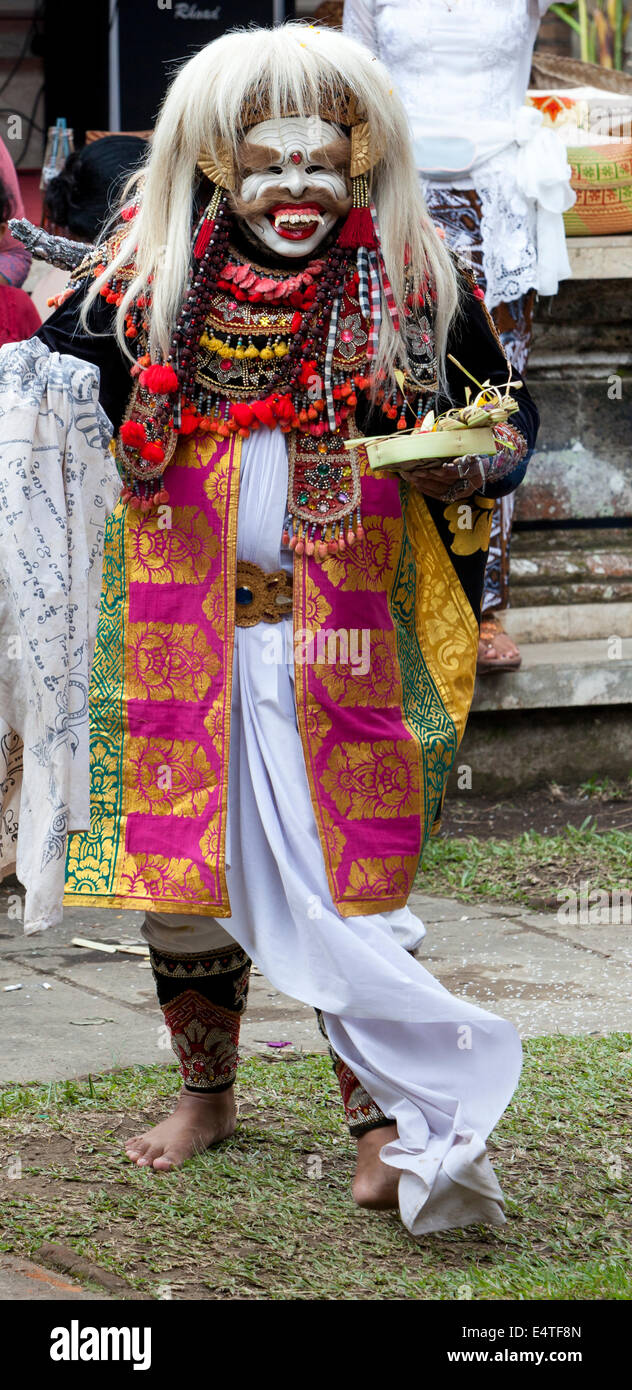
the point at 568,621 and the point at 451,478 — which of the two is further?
the point at 568,621

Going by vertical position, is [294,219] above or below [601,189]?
below

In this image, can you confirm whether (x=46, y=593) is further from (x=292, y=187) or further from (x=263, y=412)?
(x=292, y=187)

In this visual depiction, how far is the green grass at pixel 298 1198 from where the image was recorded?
8.52 feet

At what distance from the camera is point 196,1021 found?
3109mm

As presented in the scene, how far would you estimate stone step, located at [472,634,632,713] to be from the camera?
5824mm

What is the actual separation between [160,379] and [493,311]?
3063 millimetres

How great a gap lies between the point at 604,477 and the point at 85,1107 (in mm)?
4073

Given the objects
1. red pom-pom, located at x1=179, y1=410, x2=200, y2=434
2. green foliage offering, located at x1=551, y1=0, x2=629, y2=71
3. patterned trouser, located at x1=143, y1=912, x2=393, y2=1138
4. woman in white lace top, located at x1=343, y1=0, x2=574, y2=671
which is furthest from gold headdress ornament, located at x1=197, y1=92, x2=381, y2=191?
green foliage offering, located at x1=551, y1=0, x2=629, y2=71

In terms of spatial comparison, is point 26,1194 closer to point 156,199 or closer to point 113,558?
point 113,558

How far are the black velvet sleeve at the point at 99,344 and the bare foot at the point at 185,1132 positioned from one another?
4.09 ft

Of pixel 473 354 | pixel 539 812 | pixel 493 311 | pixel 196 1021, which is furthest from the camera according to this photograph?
pixel 539 812

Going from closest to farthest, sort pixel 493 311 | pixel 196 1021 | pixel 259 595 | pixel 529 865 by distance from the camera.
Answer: pixel 259 595
pixel 196 1021
pixel 529 865
pixel 493 311

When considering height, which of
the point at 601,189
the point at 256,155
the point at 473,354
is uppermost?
the point at 601,189

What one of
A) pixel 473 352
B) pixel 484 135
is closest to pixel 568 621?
pixel 484 135
